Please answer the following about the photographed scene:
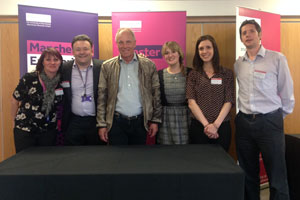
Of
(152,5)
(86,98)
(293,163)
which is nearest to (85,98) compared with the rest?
(86,98)

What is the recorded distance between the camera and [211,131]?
198 centimetres

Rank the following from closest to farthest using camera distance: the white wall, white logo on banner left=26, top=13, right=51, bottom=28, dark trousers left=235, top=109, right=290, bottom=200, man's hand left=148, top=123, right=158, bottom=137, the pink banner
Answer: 1. dark trousers left=235, top=109, right=290, bottom=200
2. man's hand left=148, top=123, right=158, bottom=137
3. white logo on banner left=26, top=13, right=51, bottom=28
4. the pink banner
5. the white wall

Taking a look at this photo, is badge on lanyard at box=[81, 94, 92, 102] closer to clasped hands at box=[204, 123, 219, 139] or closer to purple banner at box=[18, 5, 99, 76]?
purple banner at box=[18, 5, 99, 76]

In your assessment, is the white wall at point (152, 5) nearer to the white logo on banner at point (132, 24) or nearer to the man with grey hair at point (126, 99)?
the white logo on banner at point (132, 24)

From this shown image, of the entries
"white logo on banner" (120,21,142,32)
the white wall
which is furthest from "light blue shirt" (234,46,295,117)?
the white wall

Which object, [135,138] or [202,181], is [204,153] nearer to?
[202,181]

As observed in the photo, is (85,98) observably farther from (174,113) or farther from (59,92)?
(174,113)

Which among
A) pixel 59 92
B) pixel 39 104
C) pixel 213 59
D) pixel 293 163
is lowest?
pixel 293 163

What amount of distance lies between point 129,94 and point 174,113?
1.50ft

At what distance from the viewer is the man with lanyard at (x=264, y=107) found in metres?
1.97

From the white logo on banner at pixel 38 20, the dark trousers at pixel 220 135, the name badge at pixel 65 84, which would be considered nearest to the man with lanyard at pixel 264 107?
the dark trousers at pixel 220 135

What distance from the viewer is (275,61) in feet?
6.62

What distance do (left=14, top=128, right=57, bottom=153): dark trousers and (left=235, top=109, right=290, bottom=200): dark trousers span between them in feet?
5.75

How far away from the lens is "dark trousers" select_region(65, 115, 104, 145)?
7.38 ft
